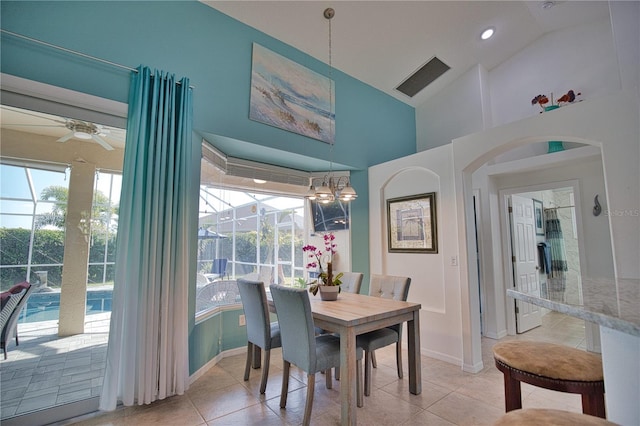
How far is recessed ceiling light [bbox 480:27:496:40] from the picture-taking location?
12.7 feet

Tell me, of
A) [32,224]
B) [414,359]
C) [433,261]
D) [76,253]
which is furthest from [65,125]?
[433,261]

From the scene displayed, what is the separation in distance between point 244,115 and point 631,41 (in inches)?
140

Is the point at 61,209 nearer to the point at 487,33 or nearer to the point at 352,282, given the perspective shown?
the point at 352,282

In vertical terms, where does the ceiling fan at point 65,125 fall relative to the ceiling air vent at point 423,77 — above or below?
below

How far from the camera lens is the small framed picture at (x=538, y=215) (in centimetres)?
503

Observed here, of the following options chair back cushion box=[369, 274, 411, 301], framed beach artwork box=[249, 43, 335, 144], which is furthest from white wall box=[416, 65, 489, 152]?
chair back cushion box=[369, 274, 411, 301]

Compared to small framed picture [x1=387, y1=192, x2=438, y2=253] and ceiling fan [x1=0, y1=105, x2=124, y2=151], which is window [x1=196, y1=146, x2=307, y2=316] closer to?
ceiling fan [x1=0, y1=105, x2=124, y2=151]

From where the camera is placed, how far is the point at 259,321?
103 inches

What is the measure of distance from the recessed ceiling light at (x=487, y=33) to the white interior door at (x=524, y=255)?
2.27 m

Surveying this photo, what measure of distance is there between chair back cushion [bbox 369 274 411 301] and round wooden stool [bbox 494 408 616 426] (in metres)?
2.07

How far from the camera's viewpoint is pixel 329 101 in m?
4.01

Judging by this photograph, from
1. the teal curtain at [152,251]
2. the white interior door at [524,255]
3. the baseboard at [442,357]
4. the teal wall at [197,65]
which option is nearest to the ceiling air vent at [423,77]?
the teal wall at [197,65]

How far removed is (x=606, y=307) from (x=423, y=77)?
4.46 m

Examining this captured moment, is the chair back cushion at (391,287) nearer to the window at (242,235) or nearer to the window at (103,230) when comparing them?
the window at (242,235)
